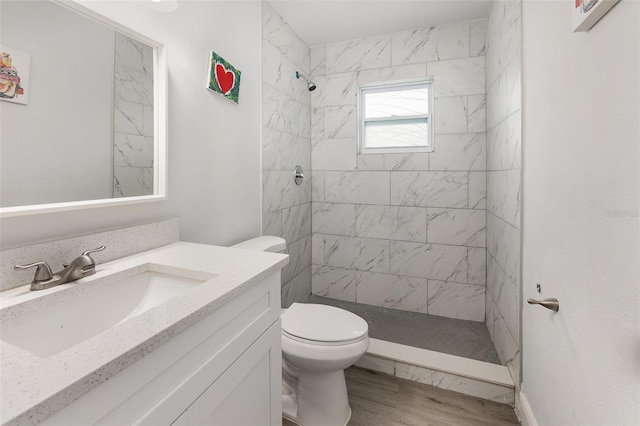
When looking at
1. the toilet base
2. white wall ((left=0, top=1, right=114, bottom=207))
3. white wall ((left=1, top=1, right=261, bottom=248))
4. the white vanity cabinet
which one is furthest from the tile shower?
the white vanity cabinet

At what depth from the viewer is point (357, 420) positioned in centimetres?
159

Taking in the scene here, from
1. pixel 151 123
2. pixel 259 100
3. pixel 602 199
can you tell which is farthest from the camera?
pixel 259 100

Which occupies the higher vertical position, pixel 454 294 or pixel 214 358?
pixel 214 358

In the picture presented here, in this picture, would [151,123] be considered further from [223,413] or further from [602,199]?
[602,199]

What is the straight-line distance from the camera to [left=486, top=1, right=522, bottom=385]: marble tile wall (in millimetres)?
1609

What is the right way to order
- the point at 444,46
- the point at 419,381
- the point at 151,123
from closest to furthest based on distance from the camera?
the point at 151,123, the point at 419,381, the point at 444,46

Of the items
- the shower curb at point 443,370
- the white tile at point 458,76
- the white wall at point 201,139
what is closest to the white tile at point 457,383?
the shower curb at point 443,370

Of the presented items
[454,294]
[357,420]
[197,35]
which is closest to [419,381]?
[357,420]

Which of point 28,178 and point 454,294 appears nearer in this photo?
point 28,178

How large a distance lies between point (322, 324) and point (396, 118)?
2.01m

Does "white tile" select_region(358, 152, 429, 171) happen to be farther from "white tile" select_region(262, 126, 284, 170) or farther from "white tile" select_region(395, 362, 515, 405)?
"white tile" select_region(395, 362, 515, 405)

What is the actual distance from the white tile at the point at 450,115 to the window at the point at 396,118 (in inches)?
2.7

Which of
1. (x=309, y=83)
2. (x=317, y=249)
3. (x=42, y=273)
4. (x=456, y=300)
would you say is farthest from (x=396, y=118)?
(x=42, y=273)

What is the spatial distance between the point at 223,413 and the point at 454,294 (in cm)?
229
